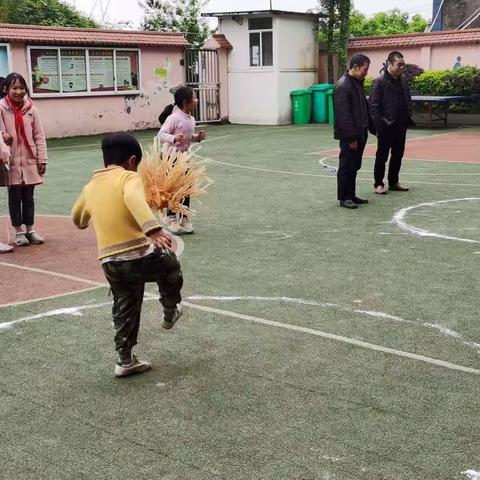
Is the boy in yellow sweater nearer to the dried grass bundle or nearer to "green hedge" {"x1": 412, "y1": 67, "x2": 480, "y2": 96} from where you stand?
the dried grass bundle

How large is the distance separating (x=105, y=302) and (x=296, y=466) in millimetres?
2995

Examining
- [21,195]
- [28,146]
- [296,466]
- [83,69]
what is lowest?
[296,466]

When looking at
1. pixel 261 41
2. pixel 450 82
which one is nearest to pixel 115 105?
pixel 261 41

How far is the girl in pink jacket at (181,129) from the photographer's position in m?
8.48

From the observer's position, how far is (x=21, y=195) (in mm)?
8305

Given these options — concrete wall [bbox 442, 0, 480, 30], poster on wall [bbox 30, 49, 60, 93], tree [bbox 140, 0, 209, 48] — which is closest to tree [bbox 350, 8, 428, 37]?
concrete wall [bbox 442, 0, 480, 30]

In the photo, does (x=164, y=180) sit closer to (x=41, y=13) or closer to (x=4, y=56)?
(x=4, y=56)

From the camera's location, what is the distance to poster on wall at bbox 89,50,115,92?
22.6 m

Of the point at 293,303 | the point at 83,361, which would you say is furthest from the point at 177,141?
the point at 83,361

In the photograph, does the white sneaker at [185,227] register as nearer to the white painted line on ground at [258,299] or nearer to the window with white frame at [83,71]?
the white painted line on ground at [258,299]

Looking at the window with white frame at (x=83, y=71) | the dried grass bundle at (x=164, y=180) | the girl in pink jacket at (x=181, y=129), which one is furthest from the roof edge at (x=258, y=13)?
the dried grass bundle at (x=164, y=180)

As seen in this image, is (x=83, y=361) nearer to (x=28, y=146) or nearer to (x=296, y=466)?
(x=296, y=466)

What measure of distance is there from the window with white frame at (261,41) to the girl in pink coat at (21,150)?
18.3m

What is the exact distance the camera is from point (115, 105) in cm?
2320
